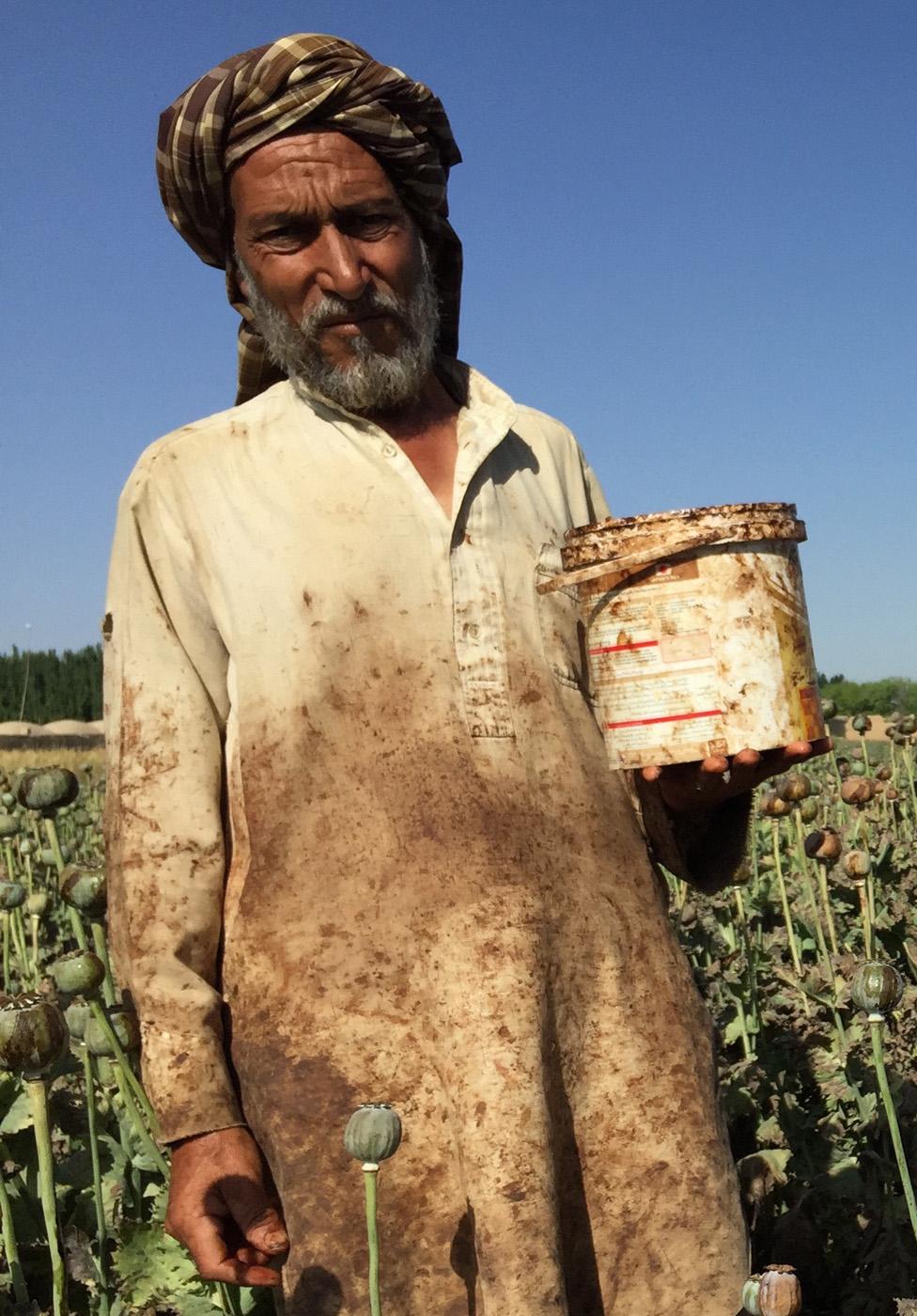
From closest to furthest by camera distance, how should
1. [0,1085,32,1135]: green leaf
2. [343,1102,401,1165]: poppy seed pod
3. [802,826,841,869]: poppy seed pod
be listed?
[343,1102,401,1165]: poppy seed pod
[0,1085,32,1135]: green leaf
[802,826,841,869]: poppy seed pod

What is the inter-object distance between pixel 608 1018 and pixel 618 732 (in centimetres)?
43

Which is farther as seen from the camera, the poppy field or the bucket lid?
the poppy field

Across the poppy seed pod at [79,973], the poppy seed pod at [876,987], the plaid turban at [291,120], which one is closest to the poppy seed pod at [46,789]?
the poppy seed pod at [79,973]

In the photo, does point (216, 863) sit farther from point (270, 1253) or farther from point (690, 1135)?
point (690, 1135)

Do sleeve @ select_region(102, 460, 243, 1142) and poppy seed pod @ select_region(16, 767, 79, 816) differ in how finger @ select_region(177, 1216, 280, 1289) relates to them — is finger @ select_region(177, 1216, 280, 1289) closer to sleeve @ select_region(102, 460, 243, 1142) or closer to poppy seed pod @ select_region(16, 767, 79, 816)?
sleeve @ select_region(102, 460, 243, 1142)

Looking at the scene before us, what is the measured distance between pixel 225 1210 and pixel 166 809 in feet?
1.91

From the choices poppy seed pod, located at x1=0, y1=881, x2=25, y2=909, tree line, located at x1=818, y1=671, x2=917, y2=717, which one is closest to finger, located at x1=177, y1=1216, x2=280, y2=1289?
poppy seed pod, located at x1=0, y1=881, x2=25, y2=909

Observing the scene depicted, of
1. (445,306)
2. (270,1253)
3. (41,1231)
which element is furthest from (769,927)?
(270,1253)

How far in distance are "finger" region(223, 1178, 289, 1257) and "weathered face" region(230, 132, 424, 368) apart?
126 centimetres

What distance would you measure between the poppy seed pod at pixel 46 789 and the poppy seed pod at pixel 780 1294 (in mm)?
2217

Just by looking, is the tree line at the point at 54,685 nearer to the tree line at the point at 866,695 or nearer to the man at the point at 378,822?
the tree line at the point at 866,695

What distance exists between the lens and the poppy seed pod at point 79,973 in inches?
101

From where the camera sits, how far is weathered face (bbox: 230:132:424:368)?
2357mm

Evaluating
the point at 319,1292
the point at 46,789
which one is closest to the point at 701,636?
the point at 319,1292
